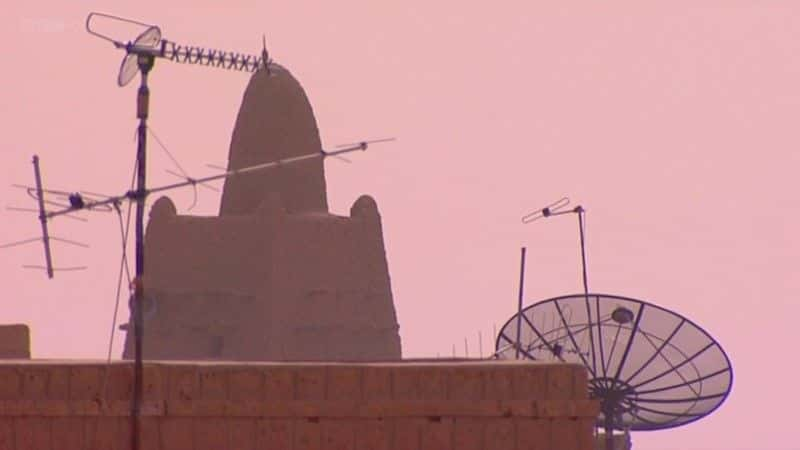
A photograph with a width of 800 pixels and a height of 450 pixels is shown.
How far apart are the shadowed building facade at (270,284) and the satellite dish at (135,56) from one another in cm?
2118

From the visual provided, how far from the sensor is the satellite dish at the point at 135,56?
3011 centimetres

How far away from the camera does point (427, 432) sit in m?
29.7

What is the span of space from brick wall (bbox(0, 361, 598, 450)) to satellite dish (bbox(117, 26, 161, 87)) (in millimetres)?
3265

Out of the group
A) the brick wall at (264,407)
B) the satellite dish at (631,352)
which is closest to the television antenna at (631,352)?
the satellite dish at (631,352)

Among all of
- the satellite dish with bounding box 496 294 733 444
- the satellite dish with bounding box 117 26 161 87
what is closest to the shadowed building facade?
the satellite dish with bounding box 496 294 733 444

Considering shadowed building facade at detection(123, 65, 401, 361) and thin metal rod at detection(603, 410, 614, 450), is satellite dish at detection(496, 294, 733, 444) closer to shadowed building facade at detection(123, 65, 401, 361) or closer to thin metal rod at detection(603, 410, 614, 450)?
thin metal rod at detection(603, 410, 614, 450)

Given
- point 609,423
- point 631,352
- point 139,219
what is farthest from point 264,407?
point 631,352

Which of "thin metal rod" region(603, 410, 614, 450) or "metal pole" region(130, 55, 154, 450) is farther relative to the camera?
"thin metal rod" region(603, 410, 614, 450)

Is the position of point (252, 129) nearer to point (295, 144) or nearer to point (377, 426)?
point (295, 144)

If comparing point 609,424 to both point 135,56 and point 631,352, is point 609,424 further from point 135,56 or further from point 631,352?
point 135,56

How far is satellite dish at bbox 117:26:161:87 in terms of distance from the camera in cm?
3011

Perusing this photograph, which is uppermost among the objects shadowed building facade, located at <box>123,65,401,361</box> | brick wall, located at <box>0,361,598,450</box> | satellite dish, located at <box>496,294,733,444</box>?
shadowed building facade, located at <box>123,65,401,361</box>

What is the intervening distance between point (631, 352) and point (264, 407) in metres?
16.2

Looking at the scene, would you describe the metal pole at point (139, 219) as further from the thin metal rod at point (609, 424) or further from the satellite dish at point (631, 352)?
the thin metal rod at point (609, 424)
